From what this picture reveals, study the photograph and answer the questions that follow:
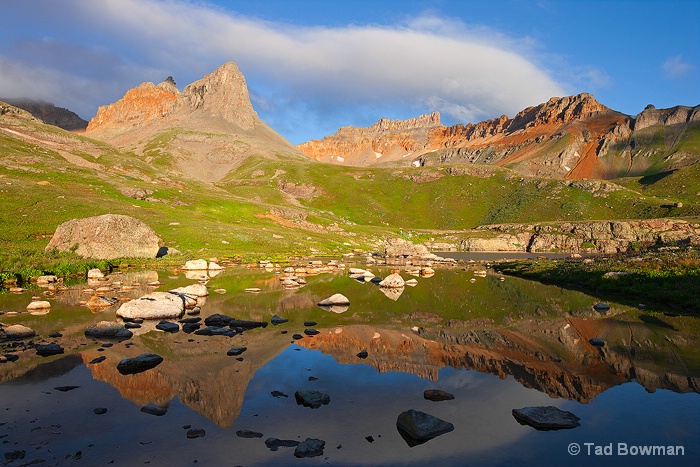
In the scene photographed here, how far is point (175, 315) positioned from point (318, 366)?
45.2ft

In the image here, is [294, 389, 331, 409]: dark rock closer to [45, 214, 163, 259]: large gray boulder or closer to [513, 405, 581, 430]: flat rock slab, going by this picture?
[513, 405, 581, 430]: flat rock slab

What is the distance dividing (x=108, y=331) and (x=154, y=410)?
36.3 ft

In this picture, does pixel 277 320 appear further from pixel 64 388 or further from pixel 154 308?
pixel 64 388

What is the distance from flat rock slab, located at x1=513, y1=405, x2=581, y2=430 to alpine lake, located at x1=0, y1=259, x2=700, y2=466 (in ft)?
0.82

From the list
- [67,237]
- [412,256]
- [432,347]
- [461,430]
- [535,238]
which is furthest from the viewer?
[535,238]

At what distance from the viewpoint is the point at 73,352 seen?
1786cm

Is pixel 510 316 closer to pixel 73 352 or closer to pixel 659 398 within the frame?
pixel 659 398

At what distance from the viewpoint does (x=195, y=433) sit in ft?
35.4

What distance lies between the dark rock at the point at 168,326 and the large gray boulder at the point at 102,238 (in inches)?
1690

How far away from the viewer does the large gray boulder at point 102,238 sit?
56.8m

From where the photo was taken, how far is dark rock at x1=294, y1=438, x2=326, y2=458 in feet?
32.4

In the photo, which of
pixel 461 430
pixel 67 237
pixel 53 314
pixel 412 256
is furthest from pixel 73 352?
pixel 412 256

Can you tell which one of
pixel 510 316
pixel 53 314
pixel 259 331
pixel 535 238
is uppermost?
pixel 535 238

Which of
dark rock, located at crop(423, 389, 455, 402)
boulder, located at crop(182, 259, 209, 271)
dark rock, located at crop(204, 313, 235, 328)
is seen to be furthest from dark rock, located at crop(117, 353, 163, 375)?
boulder, located at crop(182, 259, 209, 271)
